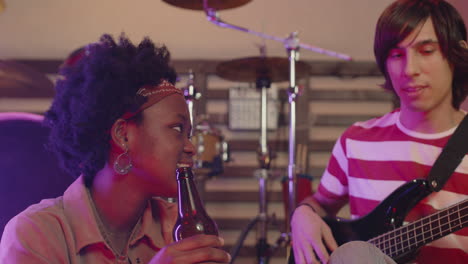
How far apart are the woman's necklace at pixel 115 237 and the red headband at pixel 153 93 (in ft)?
1.04

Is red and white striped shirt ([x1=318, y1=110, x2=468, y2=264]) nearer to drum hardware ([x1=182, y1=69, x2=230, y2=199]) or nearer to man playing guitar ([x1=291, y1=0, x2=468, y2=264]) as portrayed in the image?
man playing guitar ([x1=291, y1=0, x2=468, y2=264])

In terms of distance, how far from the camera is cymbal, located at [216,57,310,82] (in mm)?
4082

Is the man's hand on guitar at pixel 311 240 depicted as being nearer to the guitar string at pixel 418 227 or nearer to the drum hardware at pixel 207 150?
the guitar string at pixel 418 227

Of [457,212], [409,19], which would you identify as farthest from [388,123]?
[457,212]

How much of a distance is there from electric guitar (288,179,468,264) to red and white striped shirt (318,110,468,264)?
99 mm

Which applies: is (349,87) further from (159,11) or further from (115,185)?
(115,185)

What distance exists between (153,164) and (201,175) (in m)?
2.73

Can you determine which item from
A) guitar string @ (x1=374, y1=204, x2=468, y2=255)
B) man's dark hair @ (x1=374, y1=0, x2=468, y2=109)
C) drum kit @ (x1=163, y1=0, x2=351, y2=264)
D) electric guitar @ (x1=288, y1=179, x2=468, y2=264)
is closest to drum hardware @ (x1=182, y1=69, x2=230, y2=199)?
drum kit @ (x1=163, y1=0, x2=351, y2=264)

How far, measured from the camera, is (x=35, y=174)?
1693mm

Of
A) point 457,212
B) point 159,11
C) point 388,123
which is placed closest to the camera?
point 457,212

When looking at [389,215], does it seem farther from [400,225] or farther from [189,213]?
[189,213]

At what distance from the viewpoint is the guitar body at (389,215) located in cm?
180

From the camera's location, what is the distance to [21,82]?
434cm

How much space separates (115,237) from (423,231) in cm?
112
